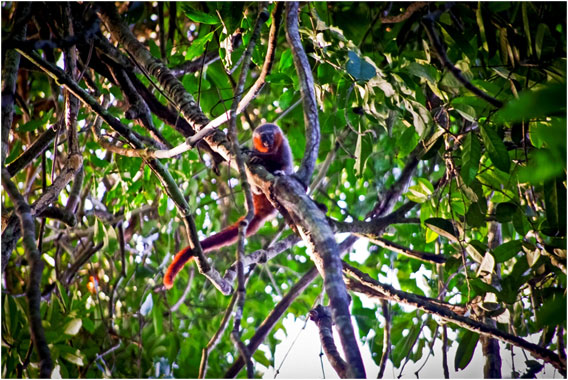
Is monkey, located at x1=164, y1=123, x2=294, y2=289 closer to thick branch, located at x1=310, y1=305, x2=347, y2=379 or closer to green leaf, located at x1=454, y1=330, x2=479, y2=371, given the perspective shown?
thick branch, located at x1=310, y1=305, x2=347, y2=379

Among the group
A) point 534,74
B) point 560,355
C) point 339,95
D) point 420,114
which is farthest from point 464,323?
point 339,95

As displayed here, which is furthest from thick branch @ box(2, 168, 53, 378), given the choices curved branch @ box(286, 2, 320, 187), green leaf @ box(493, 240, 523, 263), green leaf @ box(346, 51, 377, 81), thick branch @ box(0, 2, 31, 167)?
green leaf @ box(493, 240, 523, 263)

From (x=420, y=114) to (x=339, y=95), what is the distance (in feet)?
1.78

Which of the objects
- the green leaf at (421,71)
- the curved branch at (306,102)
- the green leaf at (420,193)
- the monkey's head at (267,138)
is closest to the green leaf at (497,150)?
the green leaf at (421,71)

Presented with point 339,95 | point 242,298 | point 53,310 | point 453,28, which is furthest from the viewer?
point 53,310

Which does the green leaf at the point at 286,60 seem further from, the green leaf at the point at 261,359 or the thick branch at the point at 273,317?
the green leaf at the point at 261,359

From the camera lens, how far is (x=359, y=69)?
6.04ft

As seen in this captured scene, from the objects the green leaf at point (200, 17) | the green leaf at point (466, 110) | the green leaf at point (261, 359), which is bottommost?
the green leaf at point (261, 359)

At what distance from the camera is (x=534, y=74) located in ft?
6.52

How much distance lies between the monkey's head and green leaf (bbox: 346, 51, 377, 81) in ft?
9.21

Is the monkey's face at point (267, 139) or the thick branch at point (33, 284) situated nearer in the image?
the thick branch at point (33, 284)

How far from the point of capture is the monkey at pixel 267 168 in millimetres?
3663

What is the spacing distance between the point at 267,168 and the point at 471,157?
86.0 inches

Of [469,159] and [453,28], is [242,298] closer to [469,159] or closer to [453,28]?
[469,159]
